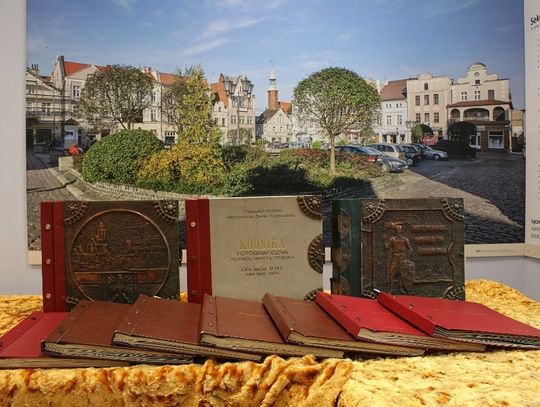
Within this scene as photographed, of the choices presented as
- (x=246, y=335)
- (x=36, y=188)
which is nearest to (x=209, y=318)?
(x=246, y=335)

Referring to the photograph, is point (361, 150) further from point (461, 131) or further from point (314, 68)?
point (461, 131)

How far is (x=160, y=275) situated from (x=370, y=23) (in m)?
2.57

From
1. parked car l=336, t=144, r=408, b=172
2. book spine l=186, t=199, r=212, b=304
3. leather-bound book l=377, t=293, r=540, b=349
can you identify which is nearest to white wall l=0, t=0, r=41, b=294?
book spine l=186, t=199, r=212, b=304

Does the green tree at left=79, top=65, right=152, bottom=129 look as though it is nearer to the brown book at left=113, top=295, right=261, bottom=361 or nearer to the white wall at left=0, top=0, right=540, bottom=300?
the white wall at left=0, top=0, right=540, bottom=300

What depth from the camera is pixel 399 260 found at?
177 cm

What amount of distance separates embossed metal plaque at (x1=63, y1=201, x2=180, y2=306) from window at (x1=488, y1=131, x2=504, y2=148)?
2801 mm

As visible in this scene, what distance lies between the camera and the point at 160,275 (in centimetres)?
170

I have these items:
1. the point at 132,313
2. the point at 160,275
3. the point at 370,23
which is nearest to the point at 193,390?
the point at 132,313

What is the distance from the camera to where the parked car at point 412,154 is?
12.2 ft

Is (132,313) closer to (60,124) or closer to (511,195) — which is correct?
(60,124)

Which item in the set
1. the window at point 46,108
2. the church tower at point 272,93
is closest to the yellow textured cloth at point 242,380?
the window at point 46,108

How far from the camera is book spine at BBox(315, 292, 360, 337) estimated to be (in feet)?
4.40

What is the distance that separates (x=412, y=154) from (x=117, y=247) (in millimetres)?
2629

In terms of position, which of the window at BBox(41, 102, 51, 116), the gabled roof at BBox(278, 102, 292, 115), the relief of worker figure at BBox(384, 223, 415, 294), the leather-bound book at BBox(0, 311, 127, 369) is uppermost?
the gabled roof at BBox(278, 102, 292, 115)
